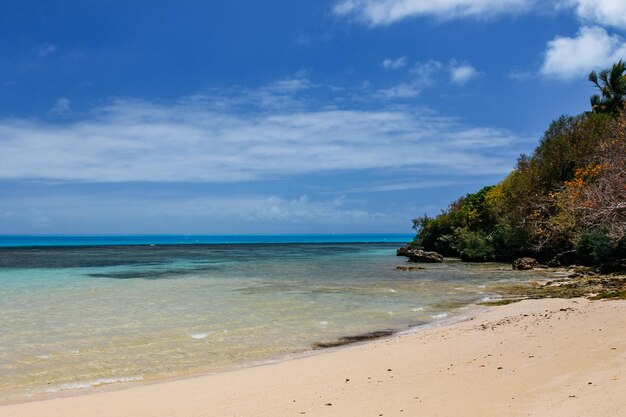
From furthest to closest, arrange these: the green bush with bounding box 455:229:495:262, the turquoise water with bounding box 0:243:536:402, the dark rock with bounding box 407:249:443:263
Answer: the green bush with bounding box 455:229:495:262 → the dark rock with bounding box 407:249:443:263 → the turquoise water with bounding box 0:243:536:402

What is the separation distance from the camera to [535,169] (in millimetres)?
43375

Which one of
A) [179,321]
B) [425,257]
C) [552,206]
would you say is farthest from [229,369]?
[425,257]

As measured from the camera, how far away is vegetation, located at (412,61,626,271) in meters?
32.8

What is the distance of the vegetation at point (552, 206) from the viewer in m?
32.8

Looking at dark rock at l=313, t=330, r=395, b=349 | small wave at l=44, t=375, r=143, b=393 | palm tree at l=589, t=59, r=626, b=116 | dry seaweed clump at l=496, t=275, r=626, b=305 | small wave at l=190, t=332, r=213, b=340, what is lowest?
dark rock at l=313, t=330, r=395, b=349

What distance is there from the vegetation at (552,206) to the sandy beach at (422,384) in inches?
742

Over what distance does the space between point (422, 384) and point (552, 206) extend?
36742mm

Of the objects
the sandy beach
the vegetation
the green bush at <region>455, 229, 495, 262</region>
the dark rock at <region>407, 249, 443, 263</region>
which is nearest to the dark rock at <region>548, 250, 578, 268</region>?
the vegetation

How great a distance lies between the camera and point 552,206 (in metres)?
39.9

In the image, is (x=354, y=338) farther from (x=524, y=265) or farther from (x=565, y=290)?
(x=524, y=265)

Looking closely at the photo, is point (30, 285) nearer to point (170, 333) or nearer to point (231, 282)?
point (231, 282)

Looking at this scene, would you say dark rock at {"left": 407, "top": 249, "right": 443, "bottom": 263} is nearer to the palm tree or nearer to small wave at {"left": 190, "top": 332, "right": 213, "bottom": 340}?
the palm tree

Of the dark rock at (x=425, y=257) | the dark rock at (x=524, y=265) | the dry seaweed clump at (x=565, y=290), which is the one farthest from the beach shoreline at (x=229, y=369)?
the dark rock at (x=425, y=257)

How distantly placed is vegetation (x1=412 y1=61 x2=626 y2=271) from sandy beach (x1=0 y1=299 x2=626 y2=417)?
18.9m
